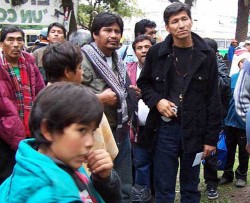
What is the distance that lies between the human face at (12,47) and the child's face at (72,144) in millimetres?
2741

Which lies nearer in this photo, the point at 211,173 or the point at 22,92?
the point at 22,92

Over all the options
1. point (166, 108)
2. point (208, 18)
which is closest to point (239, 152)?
point (166, 108)

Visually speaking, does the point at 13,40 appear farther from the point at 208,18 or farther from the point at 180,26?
the point at 208,18

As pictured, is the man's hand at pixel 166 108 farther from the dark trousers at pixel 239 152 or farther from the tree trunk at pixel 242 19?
the tree trunk at pixel 242 19

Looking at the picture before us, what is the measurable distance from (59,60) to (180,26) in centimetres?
130

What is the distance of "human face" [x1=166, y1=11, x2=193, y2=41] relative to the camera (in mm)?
3109

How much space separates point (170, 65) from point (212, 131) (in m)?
0.60

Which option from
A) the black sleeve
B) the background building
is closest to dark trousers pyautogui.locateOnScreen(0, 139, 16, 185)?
the black sleeve

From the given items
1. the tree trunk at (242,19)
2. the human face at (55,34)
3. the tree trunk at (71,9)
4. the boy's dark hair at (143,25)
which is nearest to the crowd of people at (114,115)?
the human face at (55,34)

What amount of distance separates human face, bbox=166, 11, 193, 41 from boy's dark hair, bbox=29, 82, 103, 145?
1.88 metres

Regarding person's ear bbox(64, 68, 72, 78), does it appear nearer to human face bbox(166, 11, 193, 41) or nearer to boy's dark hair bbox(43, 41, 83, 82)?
boy's dark hair bbox(43, 41, 83, 82)

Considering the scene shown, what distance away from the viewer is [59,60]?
2119mm

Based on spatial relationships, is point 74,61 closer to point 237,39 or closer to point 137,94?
point 137,94

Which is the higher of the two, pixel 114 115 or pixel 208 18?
pixel 114 115
